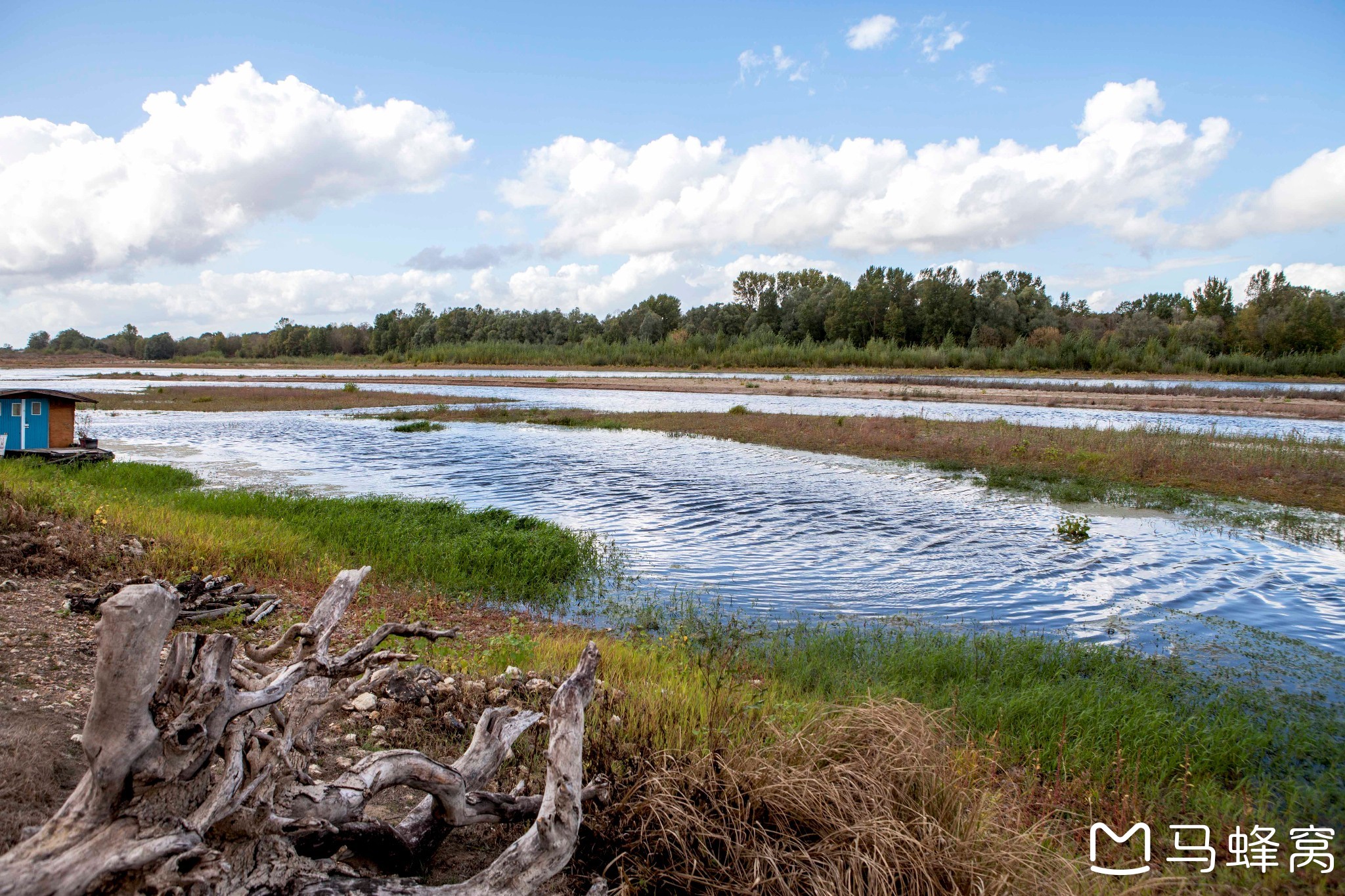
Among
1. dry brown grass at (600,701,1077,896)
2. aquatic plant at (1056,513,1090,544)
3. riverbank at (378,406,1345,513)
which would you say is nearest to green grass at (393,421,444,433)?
riverbank at (378,406,1345,513)

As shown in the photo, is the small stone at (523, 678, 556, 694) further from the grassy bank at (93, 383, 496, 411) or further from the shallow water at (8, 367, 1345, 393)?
the shallow water at (8, 367, 1345, 393)

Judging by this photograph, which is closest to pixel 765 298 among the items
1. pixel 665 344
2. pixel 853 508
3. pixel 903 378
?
pixel 665 344

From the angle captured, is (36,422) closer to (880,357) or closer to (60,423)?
(60,423)

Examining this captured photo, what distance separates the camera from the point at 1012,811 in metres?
4.53

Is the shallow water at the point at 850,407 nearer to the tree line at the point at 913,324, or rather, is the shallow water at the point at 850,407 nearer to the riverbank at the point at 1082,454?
the riverbank at the point at 1082,454

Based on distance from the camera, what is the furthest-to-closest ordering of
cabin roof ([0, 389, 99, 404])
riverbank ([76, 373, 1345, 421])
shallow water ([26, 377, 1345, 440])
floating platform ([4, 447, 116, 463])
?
riverbank ([76, 373, 1345, 421]) < shallow water ([26, 377, 1345, 440]) < floating platform ([4, 447, 116, 463]) < cabin roof ([0, 389, 99, 404])

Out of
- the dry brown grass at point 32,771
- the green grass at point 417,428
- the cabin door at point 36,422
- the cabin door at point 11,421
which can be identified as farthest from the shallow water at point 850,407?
the dry brown grass at point 32,771

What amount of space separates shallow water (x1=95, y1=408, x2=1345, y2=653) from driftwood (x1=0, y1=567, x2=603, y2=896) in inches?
249

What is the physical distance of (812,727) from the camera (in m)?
5.25

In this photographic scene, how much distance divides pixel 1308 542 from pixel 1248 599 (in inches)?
186

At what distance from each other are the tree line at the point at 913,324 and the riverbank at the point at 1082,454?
50493 mm

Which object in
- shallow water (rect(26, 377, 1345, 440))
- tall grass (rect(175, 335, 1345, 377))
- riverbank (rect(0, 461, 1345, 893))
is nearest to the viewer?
riverbank (rect(0, 461, 1345, 893))

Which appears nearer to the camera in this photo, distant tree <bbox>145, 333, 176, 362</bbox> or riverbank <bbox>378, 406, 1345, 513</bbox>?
riverbank <bbox>378, 406, 1345, 513</bbox>

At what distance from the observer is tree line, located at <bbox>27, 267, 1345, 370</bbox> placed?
7662 centimetres
